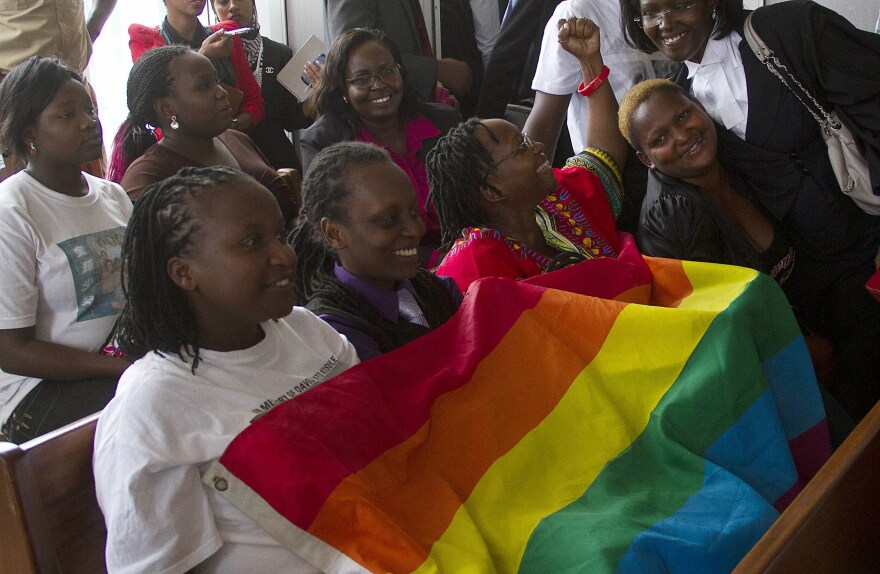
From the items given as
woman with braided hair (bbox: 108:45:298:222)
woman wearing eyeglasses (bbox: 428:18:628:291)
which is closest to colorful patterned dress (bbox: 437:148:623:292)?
woman wearing eyeglasses (bbox: 428:18:628:291)

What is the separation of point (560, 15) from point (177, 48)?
1.33 meters

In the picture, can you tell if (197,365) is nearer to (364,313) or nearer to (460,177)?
(364,313)

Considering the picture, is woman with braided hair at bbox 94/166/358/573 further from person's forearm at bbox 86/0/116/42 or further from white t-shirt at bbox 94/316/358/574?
person's forearm at bbox 86/0/116/42

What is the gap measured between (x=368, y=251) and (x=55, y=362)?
3.05 feet

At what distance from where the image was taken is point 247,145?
133 inches

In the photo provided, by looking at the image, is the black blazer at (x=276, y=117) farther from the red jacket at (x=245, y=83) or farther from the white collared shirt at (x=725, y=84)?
the white collared shirt at (x=725, y=84)

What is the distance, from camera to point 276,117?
4.39 metres

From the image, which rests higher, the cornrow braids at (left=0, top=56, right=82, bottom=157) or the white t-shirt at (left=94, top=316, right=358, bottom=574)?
the cornrow braids at (left=0, top=56, right=82, bottom=157)

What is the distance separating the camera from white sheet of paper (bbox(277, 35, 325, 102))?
12.9 ft

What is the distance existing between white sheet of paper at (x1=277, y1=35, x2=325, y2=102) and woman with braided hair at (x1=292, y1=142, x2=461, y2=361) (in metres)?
2.09

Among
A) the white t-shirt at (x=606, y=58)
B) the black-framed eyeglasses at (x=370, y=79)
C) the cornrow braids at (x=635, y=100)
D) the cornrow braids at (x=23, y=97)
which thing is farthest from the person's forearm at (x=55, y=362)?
the white t-shirt at (x=606, y=58)

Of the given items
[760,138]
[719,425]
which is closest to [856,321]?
[760,138]

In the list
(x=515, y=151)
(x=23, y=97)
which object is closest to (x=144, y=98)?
(x=23, y=97)

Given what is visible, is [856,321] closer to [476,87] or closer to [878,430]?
[878,430]
